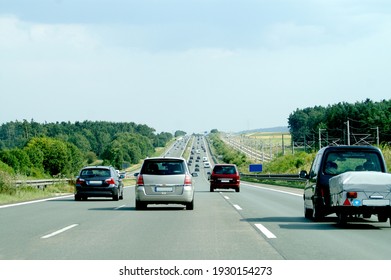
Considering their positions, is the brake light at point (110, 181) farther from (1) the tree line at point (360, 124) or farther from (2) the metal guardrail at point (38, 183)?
(1) the tree line at point (360, 124)

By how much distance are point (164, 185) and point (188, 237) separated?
8371 millimetres

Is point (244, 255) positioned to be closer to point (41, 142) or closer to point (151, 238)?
point (151, 238)

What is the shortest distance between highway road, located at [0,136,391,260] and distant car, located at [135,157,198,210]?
6.03 feet

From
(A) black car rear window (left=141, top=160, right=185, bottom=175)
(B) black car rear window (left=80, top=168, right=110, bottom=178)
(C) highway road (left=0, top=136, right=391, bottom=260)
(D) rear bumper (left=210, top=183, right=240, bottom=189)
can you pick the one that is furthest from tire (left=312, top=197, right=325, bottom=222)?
(D) rear bumper (left=210, top=183, right=240, bottom=189)

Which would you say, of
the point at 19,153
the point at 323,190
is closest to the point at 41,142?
the point at 19,153

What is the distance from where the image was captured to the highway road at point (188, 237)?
10.8 metres

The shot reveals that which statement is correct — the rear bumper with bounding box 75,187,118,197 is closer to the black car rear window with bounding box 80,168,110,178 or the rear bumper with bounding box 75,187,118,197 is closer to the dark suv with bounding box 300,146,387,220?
the black car rear window with bounding box 80,168,110,178

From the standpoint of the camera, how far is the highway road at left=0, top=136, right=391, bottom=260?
1083cm

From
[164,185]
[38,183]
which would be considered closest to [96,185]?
[164,185]

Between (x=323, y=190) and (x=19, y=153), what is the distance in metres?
121

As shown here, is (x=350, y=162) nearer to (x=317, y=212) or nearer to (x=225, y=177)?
(x=317, y=212)

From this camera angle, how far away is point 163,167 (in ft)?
73.3

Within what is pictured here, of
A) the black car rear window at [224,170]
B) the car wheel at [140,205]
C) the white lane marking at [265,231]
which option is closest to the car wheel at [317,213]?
the white lane marking at [265,231]

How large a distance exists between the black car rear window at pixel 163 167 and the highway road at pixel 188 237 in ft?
7.66
